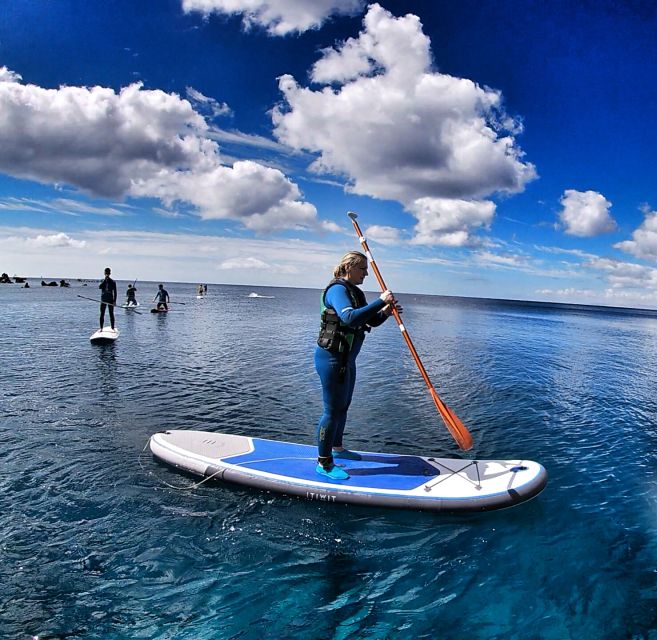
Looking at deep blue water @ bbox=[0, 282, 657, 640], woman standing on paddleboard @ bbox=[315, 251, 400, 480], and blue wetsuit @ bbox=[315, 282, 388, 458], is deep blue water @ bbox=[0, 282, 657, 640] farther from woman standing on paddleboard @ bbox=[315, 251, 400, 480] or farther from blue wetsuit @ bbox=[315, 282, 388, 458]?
woman standing on paddleboard @ bbox=[315, 251, 400, 480]

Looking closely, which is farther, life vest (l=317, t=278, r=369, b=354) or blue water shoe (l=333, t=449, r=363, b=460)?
blue water shoe (l=333, t=449, r=363, b=460)

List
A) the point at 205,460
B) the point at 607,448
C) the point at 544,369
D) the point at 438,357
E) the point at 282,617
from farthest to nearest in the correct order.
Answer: the point at 438,357
the point at 544,369
the point at 607,448
the point at 205,460
the point at 282,617

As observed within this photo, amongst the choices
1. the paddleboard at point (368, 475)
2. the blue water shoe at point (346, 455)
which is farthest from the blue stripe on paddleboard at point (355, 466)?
the blue water shoe at point (346, 455)

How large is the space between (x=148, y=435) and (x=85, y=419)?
2.18 meters

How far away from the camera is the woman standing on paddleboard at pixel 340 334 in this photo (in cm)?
613

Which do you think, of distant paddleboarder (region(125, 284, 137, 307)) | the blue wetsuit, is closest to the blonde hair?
the blue wetsuit

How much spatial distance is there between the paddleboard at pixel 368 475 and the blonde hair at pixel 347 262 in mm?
3299

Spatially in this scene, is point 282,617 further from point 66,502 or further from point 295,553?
point 66,502

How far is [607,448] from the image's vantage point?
10383mm

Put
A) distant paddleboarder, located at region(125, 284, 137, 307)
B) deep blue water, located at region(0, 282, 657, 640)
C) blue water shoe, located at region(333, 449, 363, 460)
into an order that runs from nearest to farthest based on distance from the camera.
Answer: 1. deep blue water, located at region(0, 282, 657, 640)
2. blue water shoe, located at region(333, 449, 363, 460)
3. distant paddleboarder, located at region(125, 284, 137, 307)

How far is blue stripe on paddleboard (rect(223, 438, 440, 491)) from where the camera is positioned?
22.3ft

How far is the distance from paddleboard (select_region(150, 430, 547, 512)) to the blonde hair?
3.30m

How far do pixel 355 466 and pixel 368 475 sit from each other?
365mm

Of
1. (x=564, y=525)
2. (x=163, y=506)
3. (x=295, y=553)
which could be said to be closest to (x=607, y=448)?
(x=564, y=525)
